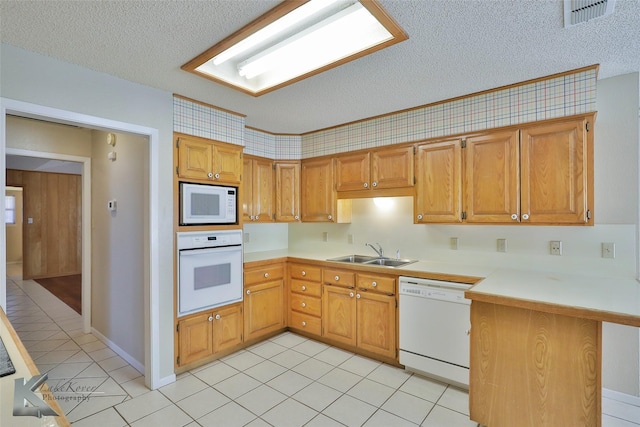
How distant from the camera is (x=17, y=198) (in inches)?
324

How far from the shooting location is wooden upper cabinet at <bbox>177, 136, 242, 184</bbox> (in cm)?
276

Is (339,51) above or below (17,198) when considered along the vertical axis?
above

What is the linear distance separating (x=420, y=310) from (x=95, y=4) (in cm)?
295

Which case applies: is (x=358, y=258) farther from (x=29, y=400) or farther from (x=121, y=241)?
(x=29, y=400)

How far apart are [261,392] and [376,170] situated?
90.9 inches

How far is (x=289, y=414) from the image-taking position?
7.22 ft

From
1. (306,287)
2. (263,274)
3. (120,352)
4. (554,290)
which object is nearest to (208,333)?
(263,274)

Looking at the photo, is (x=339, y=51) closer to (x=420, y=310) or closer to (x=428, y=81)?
(x=428, y=81)

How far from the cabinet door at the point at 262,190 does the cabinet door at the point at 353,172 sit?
86 cm

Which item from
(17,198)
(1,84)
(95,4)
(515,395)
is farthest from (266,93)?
(17,198)

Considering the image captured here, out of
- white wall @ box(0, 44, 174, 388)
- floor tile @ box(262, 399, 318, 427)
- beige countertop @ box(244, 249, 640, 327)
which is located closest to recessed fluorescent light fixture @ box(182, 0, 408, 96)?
white wall @ box(0, 44, 174, 388)

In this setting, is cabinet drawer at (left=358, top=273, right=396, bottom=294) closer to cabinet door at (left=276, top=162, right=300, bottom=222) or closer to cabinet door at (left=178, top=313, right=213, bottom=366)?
cabinet door at (left=276, top=162, right=300, bottom=222)

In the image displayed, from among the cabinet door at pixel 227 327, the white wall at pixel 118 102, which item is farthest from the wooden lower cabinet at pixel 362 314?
the white wall at pixel 118 102

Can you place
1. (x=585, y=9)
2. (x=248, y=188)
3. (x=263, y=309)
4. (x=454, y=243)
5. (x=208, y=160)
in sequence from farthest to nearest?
(x=248, y=188) < (x=263, y=309) < (x=454, y=243) < (x=208, y=160) < (x=585, y=9)
